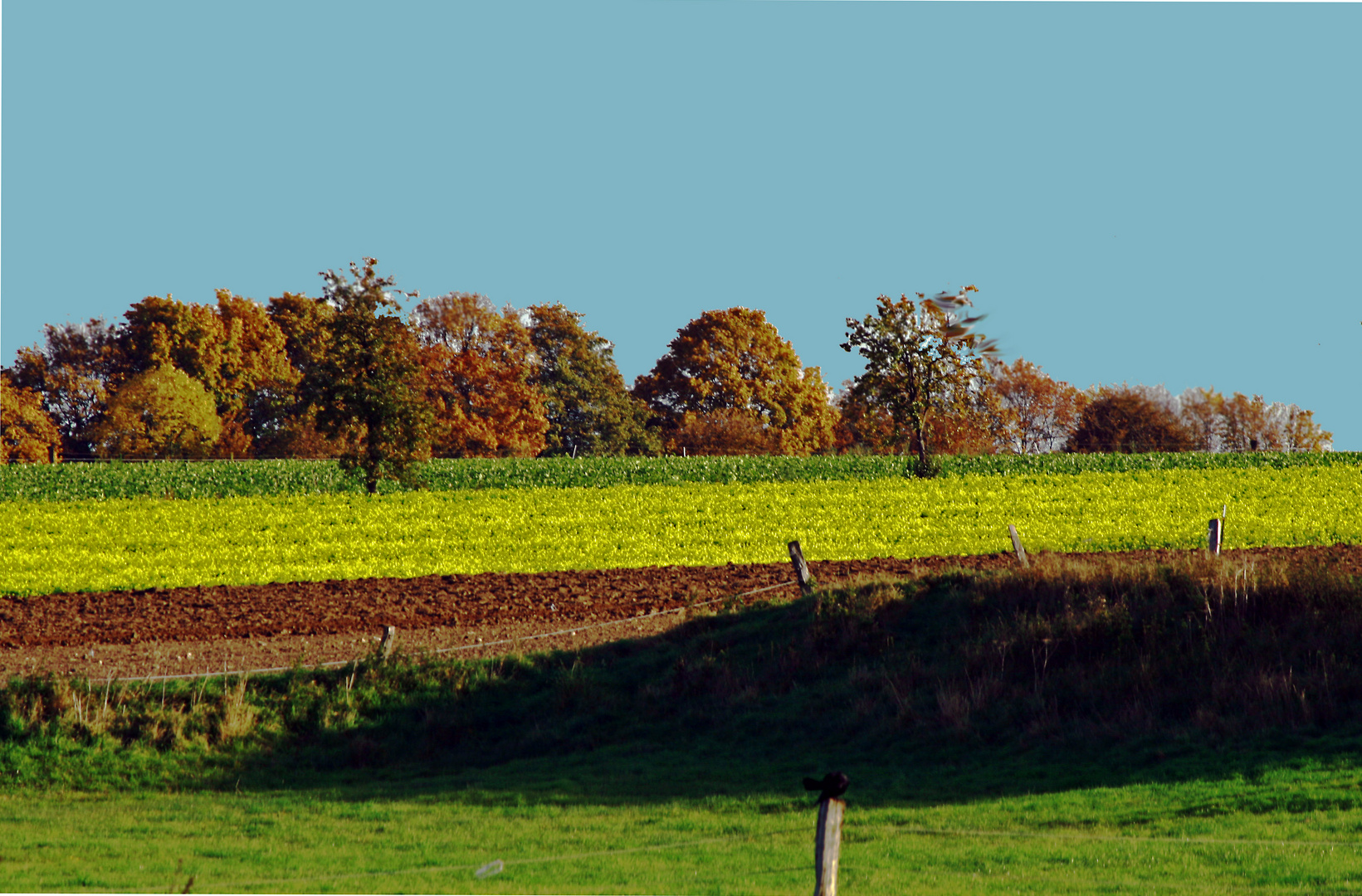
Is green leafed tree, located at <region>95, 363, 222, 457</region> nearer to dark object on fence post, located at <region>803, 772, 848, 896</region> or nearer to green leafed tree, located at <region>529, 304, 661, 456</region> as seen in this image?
green leafed tree, located at <region>529, 304, 661, 456</region>

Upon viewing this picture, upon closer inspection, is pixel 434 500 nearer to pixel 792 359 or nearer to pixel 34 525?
pixel 34 525

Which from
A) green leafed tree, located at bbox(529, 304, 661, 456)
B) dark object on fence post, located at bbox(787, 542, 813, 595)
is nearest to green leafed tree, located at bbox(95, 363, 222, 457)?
green leafed tree, located at bbox(529, 304, 661, 456)

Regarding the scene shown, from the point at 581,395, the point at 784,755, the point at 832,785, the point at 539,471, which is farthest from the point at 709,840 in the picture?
the point at 581,395

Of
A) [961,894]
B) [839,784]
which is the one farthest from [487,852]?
[839,784]

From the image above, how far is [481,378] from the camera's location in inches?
3167

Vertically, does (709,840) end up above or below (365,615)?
below

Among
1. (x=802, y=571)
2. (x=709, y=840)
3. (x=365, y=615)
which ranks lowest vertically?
(x=709, y=840)

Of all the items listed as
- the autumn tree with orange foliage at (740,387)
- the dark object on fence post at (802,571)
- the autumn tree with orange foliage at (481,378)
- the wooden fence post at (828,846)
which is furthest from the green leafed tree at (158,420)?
the wooden fence post at (828,846)

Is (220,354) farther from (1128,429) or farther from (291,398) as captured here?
(1128,429)

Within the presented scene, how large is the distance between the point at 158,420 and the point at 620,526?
4405cm

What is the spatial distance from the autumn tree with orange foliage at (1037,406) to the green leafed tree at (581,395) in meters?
34.3

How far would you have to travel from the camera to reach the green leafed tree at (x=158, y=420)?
70312mm

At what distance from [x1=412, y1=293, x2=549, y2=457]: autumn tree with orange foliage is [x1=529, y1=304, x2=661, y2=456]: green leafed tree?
162 cm

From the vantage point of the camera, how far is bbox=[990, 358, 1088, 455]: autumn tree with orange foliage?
337 ft
